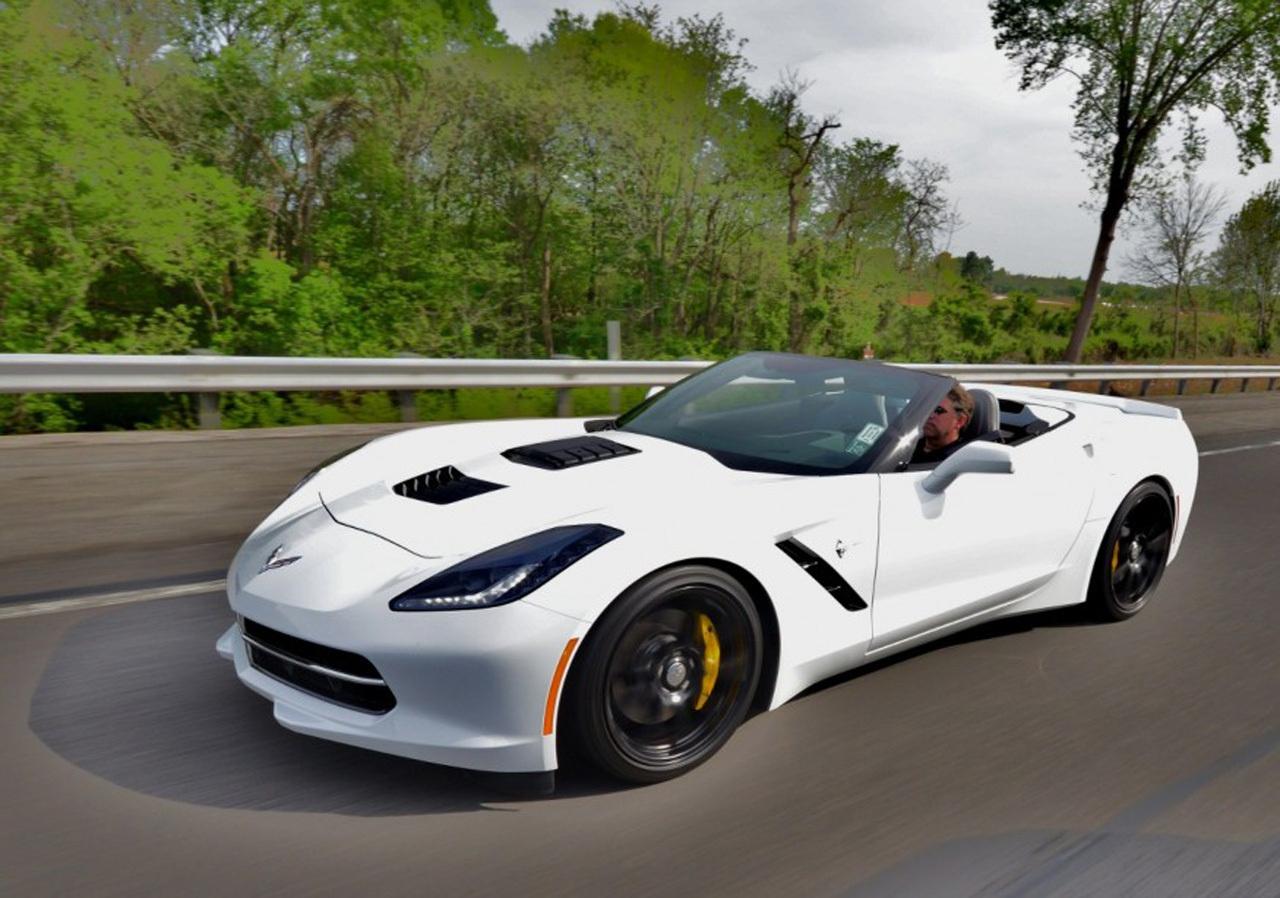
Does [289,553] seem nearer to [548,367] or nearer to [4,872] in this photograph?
[4,872]

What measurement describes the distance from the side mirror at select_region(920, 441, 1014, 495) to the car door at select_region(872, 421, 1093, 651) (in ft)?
0.13

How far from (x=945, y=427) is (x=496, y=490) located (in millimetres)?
1798

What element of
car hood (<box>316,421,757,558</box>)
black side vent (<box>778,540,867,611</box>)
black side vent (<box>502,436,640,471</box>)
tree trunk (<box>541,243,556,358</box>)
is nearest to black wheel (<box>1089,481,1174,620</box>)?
black side vent (<box>778,540,867,611</box>)

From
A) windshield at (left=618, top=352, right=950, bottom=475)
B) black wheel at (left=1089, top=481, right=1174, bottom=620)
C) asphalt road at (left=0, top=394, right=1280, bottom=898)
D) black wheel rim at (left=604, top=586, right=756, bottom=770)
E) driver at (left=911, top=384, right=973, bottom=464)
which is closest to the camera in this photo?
asphalt road at (left=0, top=394, right=1280, bottom=898)

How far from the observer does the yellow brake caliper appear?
2.88 m

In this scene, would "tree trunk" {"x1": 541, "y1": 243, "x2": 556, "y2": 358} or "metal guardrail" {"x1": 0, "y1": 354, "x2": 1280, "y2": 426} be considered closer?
"metal guardrail" {"x1": 0, "y1": 354, "x2": 1280, "y2": 426}

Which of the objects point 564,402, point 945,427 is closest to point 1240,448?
point 564,402

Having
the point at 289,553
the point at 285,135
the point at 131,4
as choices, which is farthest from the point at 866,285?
the point at 289,553

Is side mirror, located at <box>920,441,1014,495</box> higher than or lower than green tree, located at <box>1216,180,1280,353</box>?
lower

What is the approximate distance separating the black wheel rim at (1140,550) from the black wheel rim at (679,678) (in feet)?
7.51

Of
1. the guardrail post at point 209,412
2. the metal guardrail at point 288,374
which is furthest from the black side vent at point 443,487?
the guardrail post at point 209,412

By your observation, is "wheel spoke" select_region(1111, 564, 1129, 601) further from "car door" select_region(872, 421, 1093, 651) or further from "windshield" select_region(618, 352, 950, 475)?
"windshield" select_region(618, 352, 950, 475)

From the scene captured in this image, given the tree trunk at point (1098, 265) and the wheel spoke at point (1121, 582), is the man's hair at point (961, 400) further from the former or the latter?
the tree trunk at point (1098, 265)

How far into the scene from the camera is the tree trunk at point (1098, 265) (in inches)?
934
